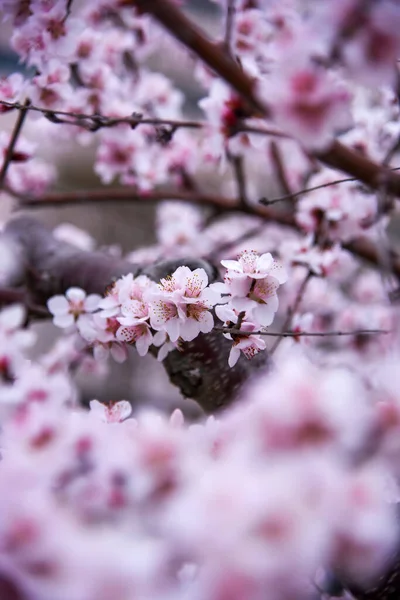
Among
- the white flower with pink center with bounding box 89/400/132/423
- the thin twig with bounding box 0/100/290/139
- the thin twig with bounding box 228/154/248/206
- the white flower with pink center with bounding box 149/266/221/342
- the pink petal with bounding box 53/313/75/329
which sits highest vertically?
the thin twig with bounding box 0/100/290/139

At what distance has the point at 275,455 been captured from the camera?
0.33 meters

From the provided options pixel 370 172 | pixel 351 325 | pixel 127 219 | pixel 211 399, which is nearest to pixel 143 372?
pixel 127 219

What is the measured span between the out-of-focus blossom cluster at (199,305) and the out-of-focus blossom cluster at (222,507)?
0.24 metres

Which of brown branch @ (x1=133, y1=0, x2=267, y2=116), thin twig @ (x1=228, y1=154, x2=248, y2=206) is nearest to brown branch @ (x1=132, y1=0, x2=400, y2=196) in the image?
brown branch @ (x1=133, y1=0, x2=267, y2=116)

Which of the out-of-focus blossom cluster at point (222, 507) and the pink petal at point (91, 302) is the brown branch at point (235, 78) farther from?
the pink petal at point (91, 302)

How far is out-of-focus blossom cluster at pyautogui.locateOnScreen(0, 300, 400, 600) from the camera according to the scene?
30cm

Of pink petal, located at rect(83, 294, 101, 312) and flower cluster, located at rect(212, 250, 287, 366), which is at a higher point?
flower cluster, located at rect(212, 250, 287, 366)

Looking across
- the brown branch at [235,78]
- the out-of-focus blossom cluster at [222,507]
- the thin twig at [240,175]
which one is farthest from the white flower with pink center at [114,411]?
the thin twig at [240,175]

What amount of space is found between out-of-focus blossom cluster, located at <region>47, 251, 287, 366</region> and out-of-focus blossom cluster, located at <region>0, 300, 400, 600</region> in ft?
0.80

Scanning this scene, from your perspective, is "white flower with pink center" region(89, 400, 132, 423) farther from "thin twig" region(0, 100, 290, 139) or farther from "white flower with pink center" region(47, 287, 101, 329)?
"thin twig" region(0, 100, 290, 139)

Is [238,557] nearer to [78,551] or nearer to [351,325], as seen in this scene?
[78,551]

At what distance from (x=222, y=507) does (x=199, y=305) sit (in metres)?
0.35

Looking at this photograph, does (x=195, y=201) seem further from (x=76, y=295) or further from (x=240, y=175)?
(x=76, y=295)

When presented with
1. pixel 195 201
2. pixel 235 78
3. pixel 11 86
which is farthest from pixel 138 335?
pixel 195 201
